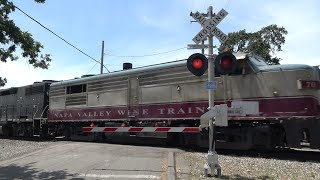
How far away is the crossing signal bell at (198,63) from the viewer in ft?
32.4

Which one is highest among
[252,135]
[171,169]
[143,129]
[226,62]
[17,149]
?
[226,62]

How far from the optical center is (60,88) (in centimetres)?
2280

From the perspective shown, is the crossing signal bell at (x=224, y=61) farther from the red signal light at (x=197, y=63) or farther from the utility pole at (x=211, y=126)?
the red signal light at (x=197, y=63)

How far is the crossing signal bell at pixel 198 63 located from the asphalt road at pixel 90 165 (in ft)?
8.20

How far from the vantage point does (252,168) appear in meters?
10.7

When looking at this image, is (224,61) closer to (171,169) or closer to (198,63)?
(198,63)

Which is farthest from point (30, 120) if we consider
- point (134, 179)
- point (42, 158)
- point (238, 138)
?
point (134, 179)

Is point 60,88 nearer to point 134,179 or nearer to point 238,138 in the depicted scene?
point 238,138

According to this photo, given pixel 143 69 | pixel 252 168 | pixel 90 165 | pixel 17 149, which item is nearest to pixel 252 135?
pixel 252 168

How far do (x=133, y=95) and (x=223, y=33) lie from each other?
28.1ft

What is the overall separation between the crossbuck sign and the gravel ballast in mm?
3138

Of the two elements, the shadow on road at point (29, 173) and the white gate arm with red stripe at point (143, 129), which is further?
the white gate arm with red stripe at point (143, 129)

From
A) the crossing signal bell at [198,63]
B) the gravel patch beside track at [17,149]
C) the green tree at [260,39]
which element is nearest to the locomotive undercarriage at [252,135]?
the gravel patch beside track at [17,149]

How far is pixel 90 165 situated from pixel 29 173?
62.0 inches
